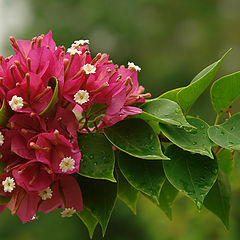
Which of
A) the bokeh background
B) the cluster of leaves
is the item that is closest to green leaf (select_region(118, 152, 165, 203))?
the cluster of leaves

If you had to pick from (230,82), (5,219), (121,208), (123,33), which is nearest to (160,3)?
(123,33)

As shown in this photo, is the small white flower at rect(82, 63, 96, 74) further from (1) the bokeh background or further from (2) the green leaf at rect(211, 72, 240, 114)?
(1) the bokeh background

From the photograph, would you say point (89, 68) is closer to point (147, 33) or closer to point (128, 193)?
point (128, 193)

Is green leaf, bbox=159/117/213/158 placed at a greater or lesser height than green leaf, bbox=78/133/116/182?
greater

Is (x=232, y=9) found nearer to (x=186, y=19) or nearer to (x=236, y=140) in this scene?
(x=186, y=19)

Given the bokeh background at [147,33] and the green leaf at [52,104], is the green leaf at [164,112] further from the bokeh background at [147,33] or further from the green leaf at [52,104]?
the bokeh background at [147,33]

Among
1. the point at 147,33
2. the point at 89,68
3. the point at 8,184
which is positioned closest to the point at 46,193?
the point at 8,184

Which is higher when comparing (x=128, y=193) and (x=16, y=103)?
(x=16, y=103)
